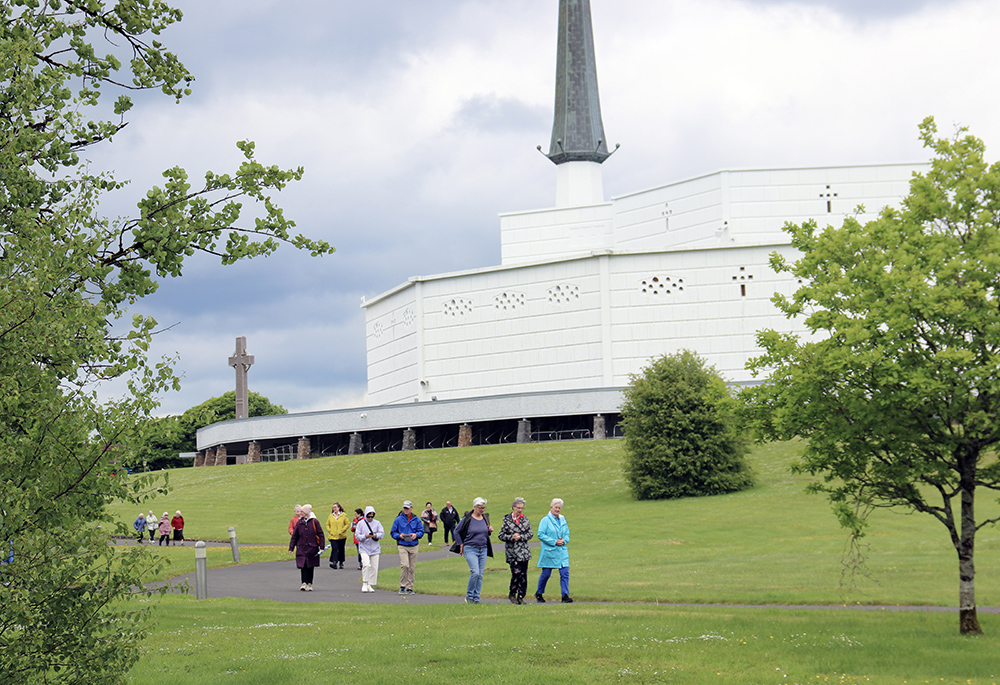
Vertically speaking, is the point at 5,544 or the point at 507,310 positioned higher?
the point at 507,310

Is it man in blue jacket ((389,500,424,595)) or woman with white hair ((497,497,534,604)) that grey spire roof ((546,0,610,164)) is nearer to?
man in blue jacket ((389,500,424,595))

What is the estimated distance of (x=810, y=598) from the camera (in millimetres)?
18172

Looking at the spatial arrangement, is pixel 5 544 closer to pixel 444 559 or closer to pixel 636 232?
pixel 444 559

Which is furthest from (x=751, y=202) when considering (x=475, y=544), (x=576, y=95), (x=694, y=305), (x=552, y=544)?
(x=475, y=544)

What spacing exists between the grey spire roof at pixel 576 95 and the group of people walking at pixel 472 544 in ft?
229

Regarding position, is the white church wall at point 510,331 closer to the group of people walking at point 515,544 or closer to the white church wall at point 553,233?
the white church wall at point 553,233

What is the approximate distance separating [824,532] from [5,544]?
29344 millimetres

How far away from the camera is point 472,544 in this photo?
17375mm

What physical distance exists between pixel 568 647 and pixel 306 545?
9.58 meters

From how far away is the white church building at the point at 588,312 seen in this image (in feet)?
240

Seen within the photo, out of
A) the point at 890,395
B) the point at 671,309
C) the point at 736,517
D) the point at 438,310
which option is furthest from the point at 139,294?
the point at 438,310

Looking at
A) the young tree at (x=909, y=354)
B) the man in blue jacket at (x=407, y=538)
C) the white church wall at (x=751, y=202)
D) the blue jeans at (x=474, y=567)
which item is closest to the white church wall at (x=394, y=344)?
the white church wall at (x=751, y=202)

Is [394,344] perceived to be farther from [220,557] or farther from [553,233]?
[220,557]

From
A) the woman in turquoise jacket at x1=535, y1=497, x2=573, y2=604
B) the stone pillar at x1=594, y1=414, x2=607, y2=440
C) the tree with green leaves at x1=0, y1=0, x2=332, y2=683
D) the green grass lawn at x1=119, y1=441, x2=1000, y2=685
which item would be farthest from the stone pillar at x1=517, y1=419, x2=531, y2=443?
the tree with green leaves at x1=0, y1=0, x2=332, y2=683
